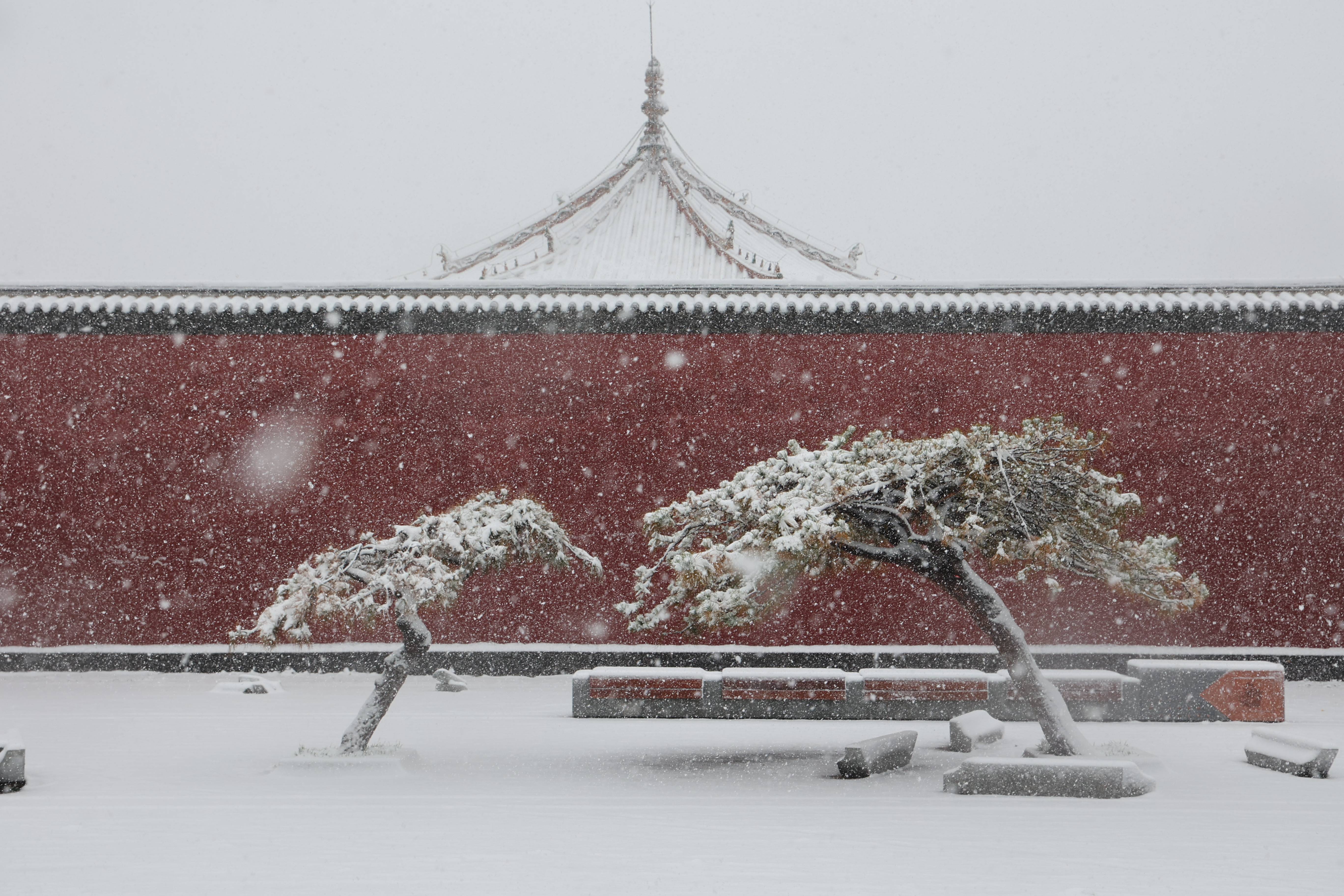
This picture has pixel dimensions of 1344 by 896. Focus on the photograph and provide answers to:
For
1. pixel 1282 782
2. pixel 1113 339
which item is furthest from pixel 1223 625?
pixel 1282 782

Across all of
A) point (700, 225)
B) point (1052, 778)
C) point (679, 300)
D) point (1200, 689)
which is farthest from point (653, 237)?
point (1052, 778)

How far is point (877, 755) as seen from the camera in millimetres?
6445

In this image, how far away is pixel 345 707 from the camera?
29.2ft

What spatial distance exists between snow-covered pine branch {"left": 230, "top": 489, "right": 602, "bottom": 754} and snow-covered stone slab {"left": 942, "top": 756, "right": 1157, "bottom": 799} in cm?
249

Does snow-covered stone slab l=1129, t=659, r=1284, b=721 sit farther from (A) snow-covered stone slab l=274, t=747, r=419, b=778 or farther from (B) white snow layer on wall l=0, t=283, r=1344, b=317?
(A) snow-covered stone slab l=274, t=747, r=419, b=778

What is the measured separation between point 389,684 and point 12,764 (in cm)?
187

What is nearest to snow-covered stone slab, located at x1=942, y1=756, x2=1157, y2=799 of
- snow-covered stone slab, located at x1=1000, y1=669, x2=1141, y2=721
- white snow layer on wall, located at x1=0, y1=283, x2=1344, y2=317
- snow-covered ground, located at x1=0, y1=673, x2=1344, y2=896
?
snow-covered ground, located at x1=0, y1=673, x2=1344, y2=896

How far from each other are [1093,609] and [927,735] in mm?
3569

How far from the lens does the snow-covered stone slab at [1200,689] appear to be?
8734 millimetres

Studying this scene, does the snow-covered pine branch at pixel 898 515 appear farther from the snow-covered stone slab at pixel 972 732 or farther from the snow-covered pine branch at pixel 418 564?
the snow-covered stone slab at pixel 972 732

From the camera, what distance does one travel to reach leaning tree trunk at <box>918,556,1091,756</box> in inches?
248

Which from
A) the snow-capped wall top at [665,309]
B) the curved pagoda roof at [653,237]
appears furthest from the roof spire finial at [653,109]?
the snow-capped wall top at [665,309]

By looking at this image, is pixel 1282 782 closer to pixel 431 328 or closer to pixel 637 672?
pixel 637 672

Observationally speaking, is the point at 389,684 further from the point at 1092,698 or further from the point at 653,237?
the point at 653,237
